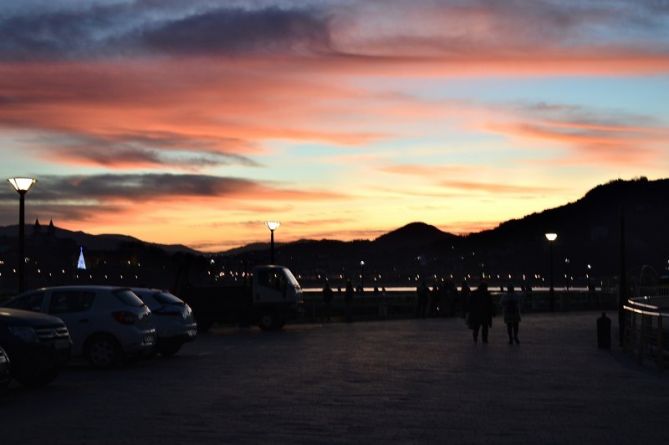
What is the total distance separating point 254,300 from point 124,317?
19.6 metres

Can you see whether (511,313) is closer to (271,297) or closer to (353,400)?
(271,297)

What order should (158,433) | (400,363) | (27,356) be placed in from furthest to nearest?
(400,363)
(27,356)
(158,433)

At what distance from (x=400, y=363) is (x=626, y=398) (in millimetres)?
7621

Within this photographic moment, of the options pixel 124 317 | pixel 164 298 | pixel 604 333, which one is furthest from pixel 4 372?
pixel 604 333

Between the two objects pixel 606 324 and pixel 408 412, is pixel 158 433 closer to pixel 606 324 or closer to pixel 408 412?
pixel 408 412

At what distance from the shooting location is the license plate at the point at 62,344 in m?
18.5

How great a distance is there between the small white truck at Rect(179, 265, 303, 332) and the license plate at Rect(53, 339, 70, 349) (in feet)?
75.0

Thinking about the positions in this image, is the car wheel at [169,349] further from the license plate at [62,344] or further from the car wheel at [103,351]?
the license plate at [62,344]

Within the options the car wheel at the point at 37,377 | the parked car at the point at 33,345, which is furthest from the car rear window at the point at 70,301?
the car wheel at the point at 37,377

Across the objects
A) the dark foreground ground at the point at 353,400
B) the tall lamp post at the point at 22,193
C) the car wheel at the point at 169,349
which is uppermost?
the tall lamp post at the point at 22,193

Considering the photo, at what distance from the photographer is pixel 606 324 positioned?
97.5ft

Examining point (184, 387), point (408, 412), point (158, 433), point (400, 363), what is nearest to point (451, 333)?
point (400, 363)

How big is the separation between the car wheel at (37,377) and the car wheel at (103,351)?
3.93m

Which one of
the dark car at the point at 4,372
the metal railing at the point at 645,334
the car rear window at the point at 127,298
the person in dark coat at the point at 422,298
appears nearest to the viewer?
the dark car at the point at 4,372
